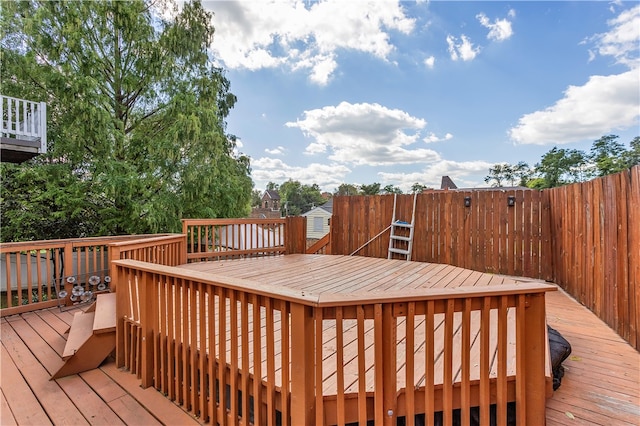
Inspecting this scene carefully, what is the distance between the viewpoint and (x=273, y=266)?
4.63 meters

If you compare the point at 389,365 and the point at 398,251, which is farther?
the point at 398,251

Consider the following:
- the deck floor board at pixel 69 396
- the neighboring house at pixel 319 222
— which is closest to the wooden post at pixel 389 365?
the deck floor board at pixel 69 396

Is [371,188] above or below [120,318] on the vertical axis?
above

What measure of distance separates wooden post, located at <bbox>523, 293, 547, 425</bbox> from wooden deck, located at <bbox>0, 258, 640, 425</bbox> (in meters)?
0.30

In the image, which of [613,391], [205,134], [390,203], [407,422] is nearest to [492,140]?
[390,203]

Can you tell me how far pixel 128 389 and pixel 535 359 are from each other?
2.67 metres

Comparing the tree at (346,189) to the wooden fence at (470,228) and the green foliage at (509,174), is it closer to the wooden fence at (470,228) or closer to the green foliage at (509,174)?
the green foliage at (509,174)

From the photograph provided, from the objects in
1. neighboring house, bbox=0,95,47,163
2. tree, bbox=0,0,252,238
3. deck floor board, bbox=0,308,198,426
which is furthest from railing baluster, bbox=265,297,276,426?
neighboring house, bbox=0,95,47,163

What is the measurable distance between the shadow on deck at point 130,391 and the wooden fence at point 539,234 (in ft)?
1.47

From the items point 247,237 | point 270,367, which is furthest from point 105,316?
point 247,237

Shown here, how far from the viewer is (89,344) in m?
2.29

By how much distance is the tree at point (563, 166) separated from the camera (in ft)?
82.1

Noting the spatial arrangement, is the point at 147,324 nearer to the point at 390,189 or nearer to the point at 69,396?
the point at 69,396

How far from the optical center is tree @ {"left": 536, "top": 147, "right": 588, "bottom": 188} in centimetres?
2503
